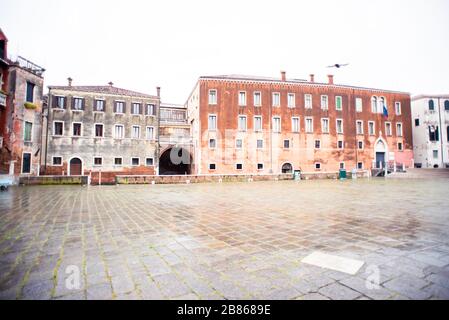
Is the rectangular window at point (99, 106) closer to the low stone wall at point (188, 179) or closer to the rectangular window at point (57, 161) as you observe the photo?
the rectangular window at point (57, 161)

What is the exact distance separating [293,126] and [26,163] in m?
28.9

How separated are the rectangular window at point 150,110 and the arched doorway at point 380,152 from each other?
30509 millimetres

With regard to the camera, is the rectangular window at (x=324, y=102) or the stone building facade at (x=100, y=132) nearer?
the stone building facade at (x=100, y=132)

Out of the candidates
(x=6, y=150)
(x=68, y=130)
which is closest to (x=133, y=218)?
(x=6, y=150)

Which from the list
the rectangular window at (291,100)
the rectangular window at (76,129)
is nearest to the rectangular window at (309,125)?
the rectangular window at (291,100)

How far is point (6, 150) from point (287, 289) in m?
25.6

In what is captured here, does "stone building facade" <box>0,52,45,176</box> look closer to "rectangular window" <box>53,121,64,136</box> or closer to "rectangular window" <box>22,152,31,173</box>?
"rectangular window" <box>22,152,31,173</box>

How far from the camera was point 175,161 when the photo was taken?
32.0 meters

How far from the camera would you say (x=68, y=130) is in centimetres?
2603

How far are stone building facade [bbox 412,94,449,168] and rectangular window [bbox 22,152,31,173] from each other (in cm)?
4943

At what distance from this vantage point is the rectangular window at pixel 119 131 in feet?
90.8

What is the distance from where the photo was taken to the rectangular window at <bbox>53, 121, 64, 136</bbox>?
2552cm

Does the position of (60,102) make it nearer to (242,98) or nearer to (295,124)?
(242,98)

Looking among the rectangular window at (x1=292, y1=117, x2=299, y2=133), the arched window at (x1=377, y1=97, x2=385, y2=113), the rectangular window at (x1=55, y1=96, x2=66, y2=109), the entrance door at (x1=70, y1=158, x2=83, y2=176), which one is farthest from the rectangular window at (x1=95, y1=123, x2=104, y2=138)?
the arched window at (x1=377, y1=97, x2=385, y2=113)
